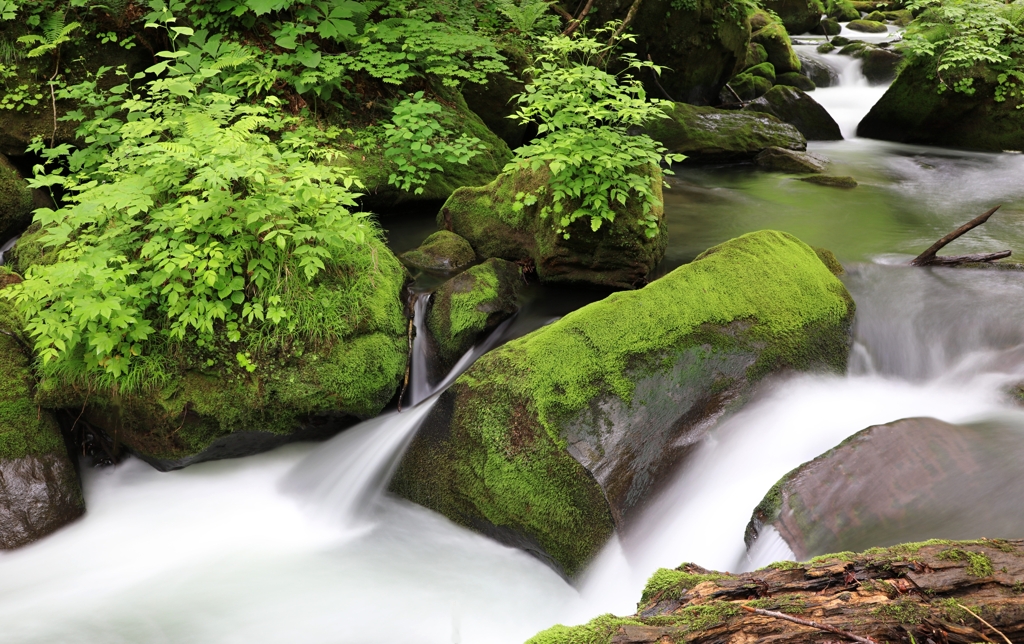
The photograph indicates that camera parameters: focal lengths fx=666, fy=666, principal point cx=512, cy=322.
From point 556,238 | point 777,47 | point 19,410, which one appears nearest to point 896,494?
point 556,238

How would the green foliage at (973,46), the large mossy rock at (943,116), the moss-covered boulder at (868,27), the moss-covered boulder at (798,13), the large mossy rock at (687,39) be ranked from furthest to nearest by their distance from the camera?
the moss-covered boulder at (868,27) < the moss-covered boulder at (798,13) < the large mossy rock at (687,39) < the large mossy rock at (943,116) < the green foliage at (973,46)

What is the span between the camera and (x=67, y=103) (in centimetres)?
671

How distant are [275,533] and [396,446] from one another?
0.88m

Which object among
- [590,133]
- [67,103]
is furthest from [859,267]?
[67,103]

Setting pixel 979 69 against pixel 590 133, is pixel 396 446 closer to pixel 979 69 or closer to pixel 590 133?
pixel 590 133

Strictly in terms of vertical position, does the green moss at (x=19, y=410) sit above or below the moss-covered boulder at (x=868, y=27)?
below

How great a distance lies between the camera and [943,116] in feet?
34.3

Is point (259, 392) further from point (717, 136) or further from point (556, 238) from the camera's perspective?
point (717, 136)

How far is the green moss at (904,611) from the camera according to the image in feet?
5.57

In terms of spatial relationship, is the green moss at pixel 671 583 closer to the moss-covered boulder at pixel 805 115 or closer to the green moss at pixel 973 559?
the green moss at pixel 973 559

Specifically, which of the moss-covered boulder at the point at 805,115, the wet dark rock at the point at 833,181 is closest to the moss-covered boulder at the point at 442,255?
the wet dark rock at the point at 833,181

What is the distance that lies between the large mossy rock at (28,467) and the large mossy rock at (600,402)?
200 cm

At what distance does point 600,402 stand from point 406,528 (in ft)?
4.69

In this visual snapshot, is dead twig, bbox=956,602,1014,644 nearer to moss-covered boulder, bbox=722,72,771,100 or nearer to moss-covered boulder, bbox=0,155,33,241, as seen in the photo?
moss-covered boulder, bbox=0,155,33,241
